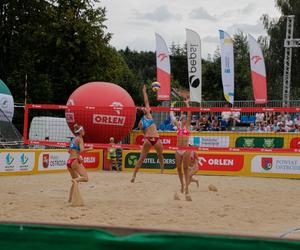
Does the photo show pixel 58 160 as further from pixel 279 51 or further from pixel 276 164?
pixel 279 51

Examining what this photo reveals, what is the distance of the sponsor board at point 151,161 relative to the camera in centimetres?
1608

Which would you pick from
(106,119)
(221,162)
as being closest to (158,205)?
(221,162)

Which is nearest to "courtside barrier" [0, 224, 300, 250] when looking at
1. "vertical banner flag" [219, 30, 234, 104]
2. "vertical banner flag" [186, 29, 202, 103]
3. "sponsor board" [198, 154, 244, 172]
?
"sponsor board" [198, 154, 244, 172]

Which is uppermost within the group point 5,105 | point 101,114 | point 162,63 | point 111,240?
point 162,63

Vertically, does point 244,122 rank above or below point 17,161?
above

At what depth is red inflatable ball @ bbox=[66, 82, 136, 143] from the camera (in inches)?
720

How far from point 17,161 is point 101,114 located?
4.51 meters

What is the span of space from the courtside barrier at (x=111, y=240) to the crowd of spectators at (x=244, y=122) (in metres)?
16.0

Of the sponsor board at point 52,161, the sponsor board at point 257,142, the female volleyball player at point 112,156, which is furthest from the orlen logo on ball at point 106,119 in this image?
the sponsor board at point 257,142

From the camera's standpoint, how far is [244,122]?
20.6 metres

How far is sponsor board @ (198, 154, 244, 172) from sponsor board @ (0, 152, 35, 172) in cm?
476

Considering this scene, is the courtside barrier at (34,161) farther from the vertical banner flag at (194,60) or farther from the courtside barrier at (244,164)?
the vertical banner flag at (194,60)

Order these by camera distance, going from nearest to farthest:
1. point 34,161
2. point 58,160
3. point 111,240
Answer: point 111,240, point 34,161, point 58,160

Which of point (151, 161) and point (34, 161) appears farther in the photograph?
point (151, 161)
